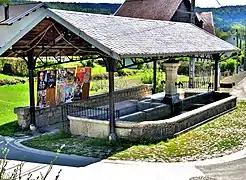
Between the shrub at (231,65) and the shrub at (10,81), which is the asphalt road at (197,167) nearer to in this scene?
the shrub at (10,81)

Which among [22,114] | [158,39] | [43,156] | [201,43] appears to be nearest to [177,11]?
[201,43]

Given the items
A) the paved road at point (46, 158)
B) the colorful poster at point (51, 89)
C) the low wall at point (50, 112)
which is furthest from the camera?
the colorful poster at point (51, 89)

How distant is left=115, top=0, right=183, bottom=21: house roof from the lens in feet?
112

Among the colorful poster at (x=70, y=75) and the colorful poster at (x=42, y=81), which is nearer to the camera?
the colorful poster at (x=42, y=81)

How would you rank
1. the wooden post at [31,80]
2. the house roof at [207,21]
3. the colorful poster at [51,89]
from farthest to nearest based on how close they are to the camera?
1. the house roof at [207,21]
2. the colorful poster at [51,89]
3. the wooden post at [31,80]

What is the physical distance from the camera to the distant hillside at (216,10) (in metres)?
51.0

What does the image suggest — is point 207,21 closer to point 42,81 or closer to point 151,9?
point 151,9

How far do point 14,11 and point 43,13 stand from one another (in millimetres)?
1052

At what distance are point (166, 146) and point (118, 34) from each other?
383cm

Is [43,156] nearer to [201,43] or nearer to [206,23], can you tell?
[201,43]

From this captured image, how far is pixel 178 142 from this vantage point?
10.8m

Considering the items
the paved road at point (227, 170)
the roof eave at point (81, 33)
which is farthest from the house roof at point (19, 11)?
the paved road at point (227, 170)

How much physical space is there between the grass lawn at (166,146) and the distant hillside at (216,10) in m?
35.1

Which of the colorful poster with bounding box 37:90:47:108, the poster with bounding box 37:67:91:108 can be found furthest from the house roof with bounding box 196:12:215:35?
the colorful poster with bounding box 37:90:47:108
